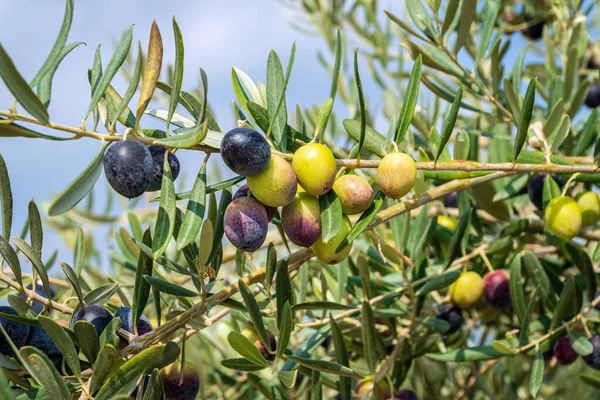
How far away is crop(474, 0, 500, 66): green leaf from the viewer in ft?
6.12

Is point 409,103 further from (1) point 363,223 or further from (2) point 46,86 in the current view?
(2) point 46,86

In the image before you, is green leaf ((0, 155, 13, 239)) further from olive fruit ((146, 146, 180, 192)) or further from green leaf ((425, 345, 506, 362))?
green leaf ((425, 345, 506, 362))

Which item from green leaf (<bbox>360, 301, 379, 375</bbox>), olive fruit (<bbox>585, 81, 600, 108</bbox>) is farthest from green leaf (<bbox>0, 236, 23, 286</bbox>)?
olive fruit (<bbox>585, 81, 600, 108</bbox>)

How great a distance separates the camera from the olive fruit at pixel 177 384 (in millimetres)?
1324

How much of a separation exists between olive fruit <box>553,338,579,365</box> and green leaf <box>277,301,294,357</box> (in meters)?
0.85

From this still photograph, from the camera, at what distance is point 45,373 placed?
2.95 feet

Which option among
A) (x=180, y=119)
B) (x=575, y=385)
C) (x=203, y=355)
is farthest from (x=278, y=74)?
(x=575, y=385)

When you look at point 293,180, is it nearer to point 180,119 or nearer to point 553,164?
point 180,119

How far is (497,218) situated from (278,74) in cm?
108

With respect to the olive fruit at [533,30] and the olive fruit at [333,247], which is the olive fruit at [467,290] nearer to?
the olive fruit at [333,247]

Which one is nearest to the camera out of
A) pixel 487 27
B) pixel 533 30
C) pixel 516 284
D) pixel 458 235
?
pixel 516 284

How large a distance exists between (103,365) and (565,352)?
1215 mm

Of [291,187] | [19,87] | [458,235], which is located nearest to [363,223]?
[291,187]

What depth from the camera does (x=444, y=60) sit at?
190 cm
